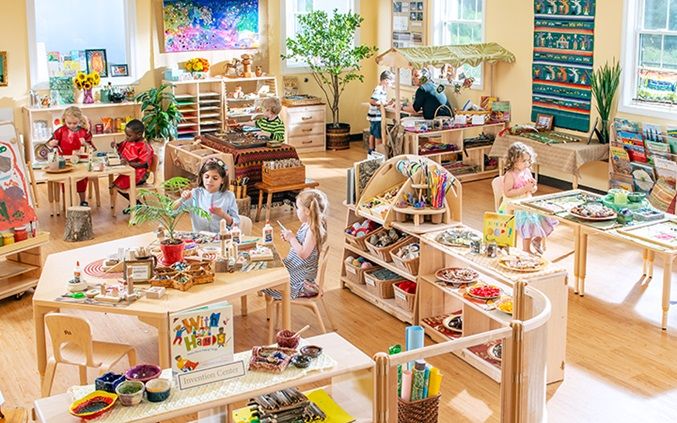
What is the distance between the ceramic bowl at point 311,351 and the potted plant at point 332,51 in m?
9.47

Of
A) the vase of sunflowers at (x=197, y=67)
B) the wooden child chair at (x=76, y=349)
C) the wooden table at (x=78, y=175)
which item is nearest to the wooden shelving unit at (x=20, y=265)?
the wooden table at (x=78, y=175)

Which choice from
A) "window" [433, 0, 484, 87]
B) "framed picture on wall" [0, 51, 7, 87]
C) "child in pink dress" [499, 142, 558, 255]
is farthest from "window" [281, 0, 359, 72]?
"child in pink dress" [499, 142, 558, 255]

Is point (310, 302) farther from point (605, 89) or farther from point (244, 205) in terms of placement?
point (605, 89)

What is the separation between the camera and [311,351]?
4625mm

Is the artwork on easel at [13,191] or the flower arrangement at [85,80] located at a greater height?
the flower arrangement at [85,80]

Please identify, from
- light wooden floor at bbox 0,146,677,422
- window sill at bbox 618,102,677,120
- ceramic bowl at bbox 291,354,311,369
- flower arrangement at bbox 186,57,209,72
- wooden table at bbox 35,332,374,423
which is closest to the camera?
wooden table at bbox 35,332,374,423

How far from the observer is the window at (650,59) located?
10.2 meters

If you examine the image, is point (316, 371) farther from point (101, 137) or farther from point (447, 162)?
point (101, 137)

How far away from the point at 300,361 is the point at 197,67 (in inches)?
369

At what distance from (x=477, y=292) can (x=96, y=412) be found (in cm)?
327

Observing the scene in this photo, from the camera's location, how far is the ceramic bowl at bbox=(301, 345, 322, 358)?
459 cm

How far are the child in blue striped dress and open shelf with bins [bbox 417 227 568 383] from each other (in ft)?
2.57

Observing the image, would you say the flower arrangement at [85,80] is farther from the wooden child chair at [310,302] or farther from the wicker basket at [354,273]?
the wooden child chair at [310,302]

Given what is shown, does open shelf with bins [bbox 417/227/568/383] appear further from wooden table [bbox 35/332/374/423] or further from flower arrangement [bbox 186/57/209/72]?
flower arrangement [bbox 186/57/209/72]
